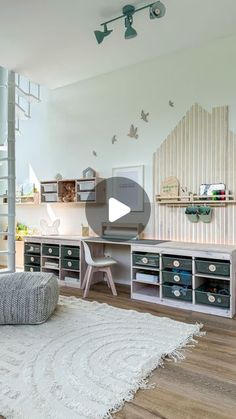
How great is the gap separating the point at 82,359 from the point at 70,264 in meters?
2.08

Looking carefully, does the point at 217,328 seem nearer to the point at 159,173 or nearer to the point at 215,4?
the point at 159,173

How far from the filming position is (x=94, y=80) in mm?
4543

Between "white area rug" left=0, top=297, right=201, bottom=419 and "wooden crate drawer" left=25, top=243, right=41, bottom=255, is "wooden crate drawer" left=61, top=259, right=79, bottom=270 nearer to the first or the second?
"wooden crate drawer" left=25, top=243, right=41, bottom=255

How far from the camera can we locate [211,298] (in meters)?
3.00

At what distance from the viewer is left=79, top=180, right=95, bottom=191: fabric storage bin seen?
14.2ft

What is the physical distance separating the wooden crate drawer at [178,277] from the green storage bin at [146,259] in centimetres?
16

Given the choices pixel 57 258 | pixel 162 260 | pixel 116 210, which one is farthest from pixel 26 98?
pixel 162 260

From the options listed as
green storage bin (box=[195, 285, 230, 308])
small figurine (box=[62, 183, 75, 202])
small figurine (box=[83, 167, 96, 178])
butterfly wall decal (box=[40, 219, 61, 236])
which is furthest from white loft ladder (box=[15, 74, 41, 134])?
green storage bin (box=[195, 285, 230, 308])

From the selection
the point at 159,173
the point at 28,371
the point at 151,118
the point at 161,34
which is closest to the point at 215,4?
the point at 161,34

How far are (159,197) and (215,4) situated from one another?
2139 millimetres

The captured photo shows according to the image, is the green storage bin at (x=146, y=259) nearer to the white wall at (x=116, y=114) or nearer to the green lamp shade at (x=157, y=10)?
the white wall at (x=116, y=114)

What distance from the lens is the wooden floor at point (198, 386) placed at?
1.57 m

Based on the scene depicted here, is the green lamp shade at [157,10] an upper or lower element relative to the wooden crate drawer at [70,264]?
upper

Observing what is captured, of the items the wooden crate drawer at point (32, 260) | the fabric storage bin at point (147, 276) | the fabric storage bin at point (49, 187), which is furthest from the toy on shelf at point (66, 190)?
the fabric storage bin at point (147, 276)
